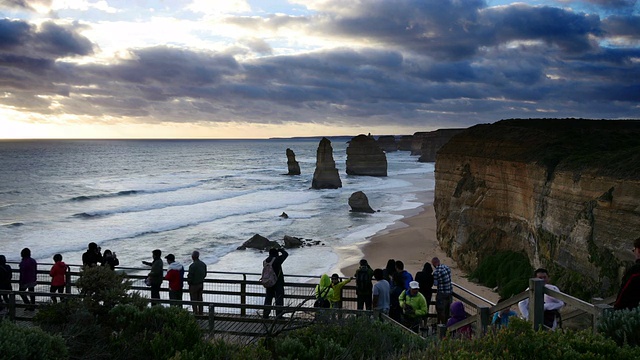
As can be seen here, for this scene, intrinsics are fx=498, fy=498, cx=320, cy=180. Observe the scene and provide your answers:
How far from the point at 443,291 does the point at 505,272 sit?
10110mm

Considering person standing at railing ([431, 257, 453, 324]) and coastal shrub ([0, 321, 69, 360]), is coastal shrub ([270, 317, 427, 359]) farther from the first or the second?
person standing at railing ([431, 257, 453, 324])

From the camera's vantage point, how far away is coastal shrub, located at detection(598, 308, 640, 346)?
5.56 metres

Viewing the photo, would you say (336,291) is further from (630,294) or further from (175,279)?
(630,294)

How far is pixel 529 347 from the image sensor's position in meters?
5.45

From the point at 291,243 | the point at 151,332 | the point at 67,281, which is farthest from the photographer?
the point at 291,243

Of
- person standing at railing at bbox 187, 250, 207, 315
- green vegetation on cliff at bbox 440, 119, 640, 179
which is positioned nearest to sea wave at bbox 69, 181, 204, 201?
green vegetation on cliff at bbox 440, 119, 640, 179

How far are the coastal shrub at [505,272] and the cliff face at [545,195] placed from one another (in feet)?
1.51

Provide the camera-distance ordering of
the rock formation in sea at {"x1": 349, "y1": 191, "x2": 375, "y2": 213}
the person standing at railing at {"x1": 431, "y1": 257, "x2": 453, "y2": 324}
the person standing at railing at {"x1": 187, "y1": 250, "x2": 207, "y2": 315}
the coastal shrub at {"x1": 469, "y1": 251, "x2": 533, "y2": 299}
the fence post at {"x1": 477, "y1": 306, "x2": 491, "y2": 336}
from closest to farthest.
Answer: the fence post at {"x1": 477, "y1": 306, "x2": 491, "y2": 336} → the person standing at railing at {"x1": 431, "y1": 257, "x2": 453, "y2": 324} → the person standing at railing at {"x1": 187, "y1": 250, "x2": 207, "y2": 315} → the coastal shrub at {"x1": 469, "y1": 251, "x2": 533, "y2": 299} → the rock formation in sea at {"x1": 349, "y1": 191, "x2": 375, "y2": 213}

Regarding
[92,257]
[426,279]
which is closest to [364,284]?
[426,279]

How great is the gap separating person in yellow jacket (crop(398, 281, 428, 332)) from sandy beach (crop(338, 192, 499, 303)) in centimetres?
983

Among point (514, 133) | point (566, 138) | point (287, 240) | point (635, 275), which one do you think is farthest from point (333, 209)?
point (635, 275)

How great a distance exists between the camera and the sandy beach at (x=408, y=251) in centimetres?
2233

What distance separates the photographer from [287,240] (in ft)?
99.9

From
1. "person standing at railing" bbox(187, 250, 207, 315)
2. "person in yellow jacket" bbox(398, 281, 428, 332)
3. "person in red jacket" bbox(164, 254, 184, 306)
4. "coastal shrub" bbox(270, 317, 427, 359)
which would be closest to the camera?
"coastal shrub" bbox(270, 317, 427, 359)
